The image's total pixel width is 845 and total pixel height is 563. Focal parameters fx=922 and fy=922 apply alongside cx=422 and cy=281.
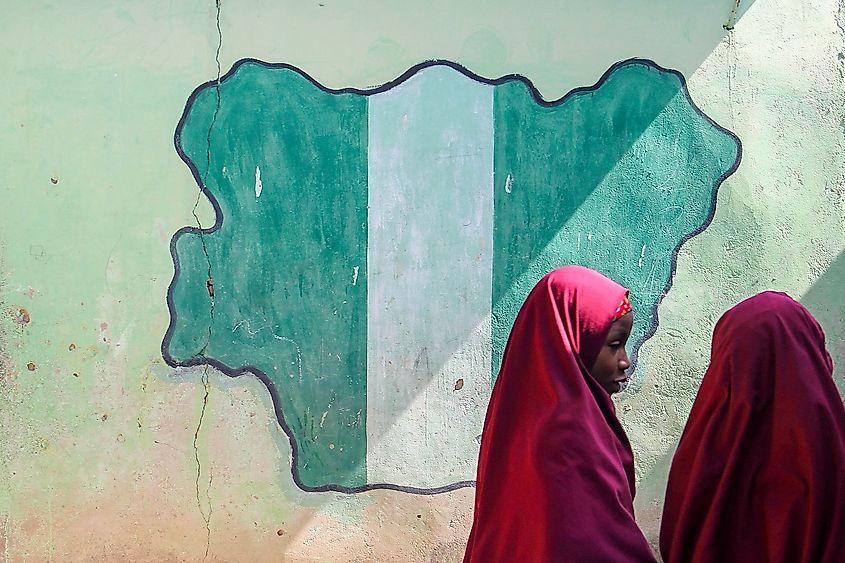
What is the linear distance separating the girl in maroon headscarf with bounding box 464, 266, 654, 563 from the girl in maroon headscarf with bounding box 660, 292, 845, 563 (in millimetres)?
190

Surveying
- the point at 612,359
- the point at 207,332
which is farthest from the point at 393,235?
the point at 612,359

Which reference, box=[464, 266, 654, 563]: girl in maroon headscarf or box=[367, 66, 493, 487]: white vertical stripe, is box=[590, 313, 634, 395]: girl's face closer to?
box=[464, 266, 654, 563]: girl in maroon headscarf

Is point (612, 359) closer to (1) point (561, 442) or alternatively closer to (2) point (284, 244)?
(1) point (561, 442)

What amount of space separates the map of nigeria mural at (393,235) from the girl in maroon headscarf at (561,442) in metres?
1.61

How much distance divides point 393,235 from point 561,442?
2.00 metres

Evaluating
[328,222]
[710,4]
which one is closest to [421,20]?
[328,222]

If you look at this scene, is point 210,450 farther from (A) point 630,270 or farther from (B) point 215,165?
(A) point 630,270

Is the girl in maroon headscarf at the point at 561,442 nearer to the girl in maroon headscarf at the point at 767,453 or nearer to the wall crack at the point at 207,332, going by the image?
the girl in maroon headscarf at the point at 767,453

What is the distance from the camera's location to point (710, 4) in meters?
4.06

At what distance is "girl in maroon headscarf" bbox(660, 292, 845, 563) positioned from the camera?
6.85 feet

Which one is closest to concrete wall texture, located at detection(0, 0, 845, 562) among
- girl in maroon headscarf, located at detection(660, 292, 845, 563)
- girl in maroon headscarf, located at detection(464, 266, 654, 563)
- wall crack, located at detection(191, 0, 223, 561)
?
wall crack, located at detection(191, 0, 223, 561)

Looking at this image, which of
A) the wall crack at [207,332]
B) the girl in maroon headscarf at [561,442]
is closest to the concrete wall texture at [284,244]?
the wall crack at [207,332]

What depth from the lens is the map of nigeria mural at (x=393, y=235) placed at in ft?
13.0

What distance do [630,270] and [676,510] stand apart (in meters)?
1.81
